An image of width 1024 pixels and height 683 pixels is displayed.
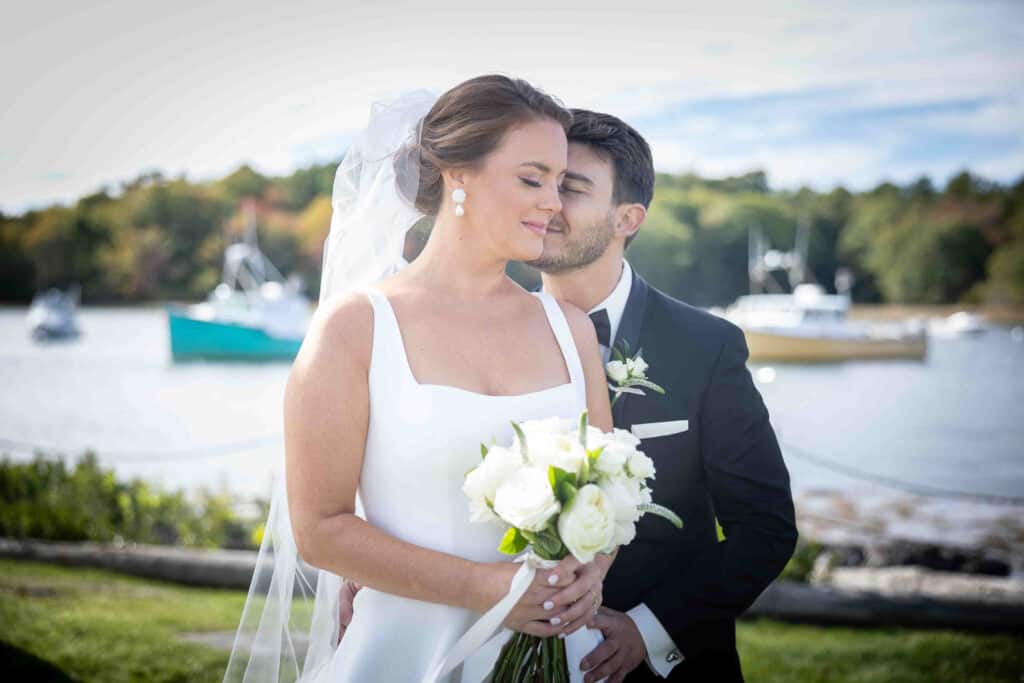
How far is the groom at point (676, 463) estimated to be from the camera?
7.50ft

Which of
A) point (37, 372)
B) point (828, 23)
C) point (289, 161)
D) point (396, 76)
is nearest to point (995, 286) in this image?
point (828, 23)

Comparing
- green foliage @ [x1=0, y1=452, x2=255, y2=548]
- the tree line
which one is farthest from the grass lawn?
the tree line

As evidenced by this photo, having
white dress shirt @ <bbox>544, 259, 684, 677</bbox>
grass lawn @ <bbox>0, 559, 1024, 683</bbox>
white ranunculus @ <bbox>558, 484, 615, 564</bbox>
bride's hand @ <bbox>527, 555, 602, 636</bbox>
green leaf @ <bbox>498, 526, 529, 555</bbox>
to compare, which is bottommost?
grass lawn @ <bbox>0, 559, 1024, 683</bbox>

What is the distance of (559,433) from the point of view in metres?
1.77

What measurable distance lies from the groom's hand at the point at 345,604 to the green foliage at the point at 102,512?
13.9ft

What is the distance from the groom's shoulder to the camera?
2410 millimetres

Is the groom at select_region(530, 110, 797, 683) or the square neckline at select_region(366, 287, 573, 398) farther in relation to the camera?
the groom at select_region(530, 110, 797, 683)

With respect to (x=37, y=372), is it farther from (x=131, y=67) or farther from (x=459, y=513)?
(x=459, y=513)

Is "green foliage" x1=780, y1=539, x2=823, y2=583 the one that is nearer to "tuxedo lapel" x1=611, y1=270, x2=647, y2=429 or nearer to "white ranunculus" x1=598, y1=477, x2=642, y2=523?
"tuxedo lapel" x1=611, y1=270, x2=647, y2=429

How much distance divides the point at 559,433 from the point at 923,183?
34.2 metres

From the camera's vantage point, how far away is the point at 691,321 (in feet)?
8.09

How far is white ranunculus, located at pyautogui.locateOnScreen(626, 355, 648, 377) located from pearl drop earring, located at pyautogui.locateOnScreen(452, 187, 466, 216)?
578mm

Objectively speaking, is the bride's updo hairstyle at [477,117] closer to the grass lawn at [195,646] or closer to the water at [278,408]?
the grass lawn at [195,646]

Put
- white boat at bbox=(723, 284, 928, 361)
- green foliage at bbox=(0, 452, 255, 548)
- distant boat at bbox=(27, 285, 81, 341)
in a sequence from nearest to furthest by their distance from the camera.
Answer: green foliage at bbox=(0, 452, 255, 548) < white boat at bbox=(723, 284, 928, 361) < distant boat at bbox=(27, 285, 81, 341)
